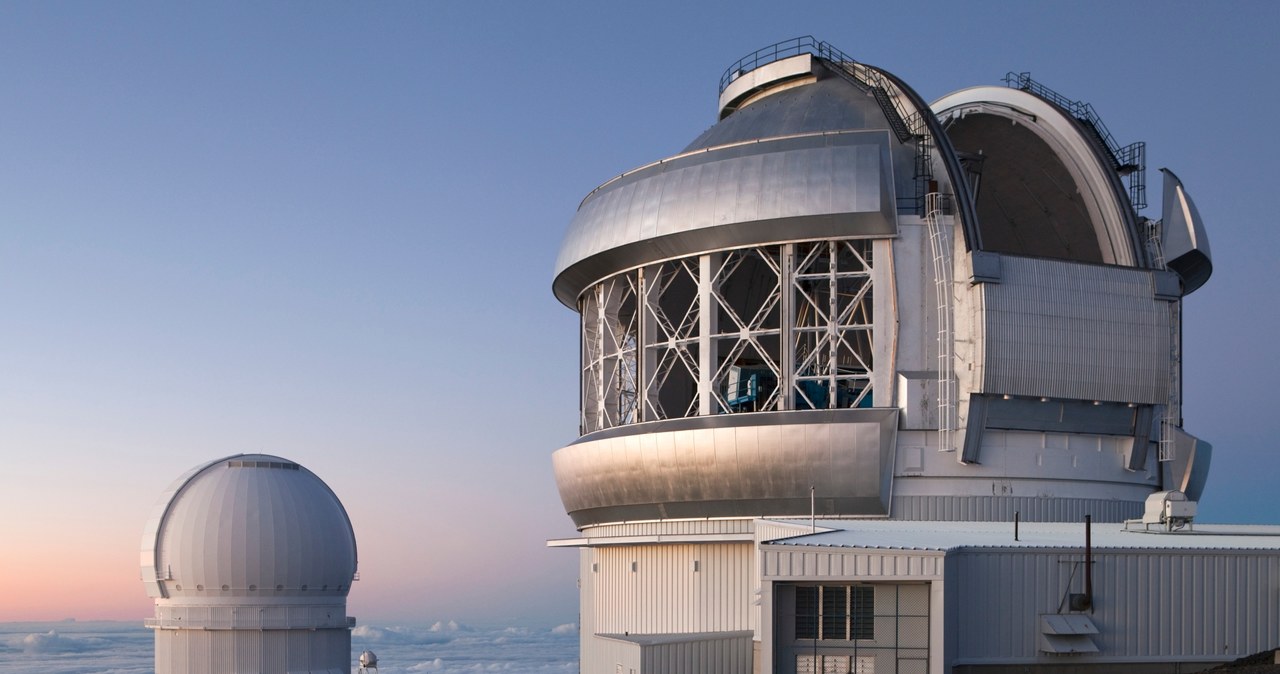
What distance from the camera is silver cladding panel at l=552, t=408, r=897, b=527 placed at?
104 feet

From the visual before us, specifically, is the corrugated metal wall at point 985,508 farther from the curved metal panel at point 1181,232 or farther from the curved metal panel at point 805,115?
the curved metal panel at point 805,115

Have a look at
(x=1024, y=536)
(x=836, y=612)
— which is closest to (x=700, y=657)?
(x=836, y=612)

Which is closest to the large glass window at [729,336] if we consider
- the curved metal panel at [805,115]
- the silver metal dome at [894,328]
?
the silver metal dome at [894,328]

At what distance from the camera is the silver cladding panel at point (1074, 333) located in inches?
1246

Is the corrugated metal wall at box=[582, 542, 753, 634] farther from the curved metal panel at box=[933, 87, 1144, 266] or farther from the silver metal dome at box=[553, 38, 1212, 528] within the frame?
the curved metal panel at box=[933, 87, 1144, 266]

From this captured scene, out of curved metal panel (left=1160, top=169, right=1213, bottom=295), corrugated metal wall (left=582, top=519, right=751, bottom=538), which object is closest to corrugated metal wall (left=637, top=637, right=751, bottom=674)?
corrugated metal wall (left=582, top=519, right=751, bottom=538)

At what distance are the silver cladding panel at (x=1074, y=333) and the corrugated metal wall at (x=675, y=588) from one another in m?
7.06

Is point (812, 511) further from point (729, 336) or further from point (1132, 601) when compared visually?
point (1132, 601)

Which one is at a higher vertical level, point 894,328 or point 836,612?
point 894,328

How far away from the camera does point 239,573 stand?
44.8 meters

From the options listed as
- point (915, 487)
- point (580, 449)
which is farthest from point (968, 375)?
point (580, 449)

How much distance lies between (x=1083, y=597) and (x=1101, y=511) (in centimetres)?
854

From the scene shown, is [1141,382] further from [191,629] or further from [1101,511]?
[191,629]

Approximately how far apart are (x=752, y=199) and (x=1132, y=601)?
12.5m
